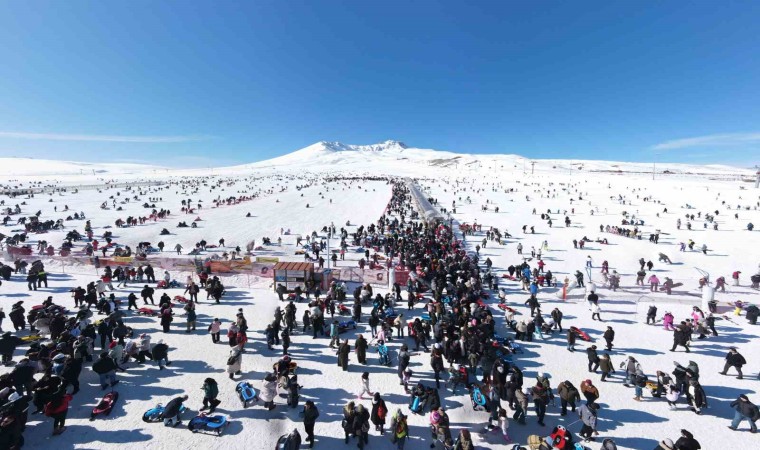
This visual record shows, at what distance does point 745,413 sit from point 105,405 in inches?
625

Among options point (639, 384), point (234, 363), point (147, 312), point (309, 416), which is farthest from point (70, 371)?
point (639, 384)

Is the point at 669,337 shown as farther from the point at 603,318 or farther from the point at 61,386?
the point at 61,386

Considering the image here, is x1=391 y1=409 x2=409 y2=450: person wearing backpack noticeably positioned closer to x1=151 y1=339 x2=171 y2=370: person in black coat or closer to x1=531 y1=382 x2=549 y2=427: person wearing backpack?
x1=531 y1=382 x2=549 y2=427: person wearing backpack

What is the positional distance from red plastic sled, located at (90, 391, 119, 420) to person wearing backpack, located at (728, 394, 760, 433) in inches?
620

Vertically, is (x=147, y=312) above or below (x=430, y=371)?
above

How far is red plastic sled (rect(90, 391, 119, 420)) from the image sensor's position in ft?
28.6

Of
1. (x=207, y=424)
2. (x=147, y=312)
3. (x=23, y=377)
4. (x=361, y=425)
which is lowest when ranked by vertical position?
(x=207, y=424)

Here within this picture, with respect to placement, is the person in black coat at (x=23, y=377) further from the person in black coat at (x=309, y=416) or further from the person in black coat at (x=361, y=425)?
the person in black coat at (x=361, y=425)

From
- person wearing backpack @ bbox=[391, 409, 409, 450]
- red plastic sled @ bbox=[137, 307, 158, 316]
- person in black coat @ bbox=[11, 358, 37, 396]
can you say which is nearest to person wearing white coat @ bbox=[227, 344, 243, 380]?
person in black coat @ bbox=[11, 358, 37, 396]

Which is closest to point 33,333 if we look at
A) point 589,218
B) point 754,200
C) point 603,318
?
point 603,318

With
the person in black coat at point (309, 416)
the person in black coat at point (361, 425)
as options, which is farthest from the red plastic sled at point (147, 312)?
the person in black coat at point (361, 425)

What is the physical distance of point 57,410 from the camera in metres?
7.98

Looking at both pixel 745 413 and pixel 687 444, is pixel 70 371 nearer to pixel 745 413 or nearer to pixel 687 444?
pixel 687 444

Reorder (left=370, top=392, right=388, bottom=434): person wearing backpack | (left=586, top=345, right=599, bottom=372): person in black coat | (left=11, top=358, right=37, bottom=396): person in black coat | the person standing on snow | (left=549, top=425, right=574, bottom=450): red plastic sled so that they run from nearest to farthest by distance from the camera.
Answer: (left=549, top=425, right=574, bottom=450): red plastic sled
(left=370, top=392, right=388, bottom=434): person wearing backpack
the person standing on snow
(left=11, top=358, right=37, bottom=396): person in black coat
(left=586, top=345, right=599, bottom=372): person in black coat
